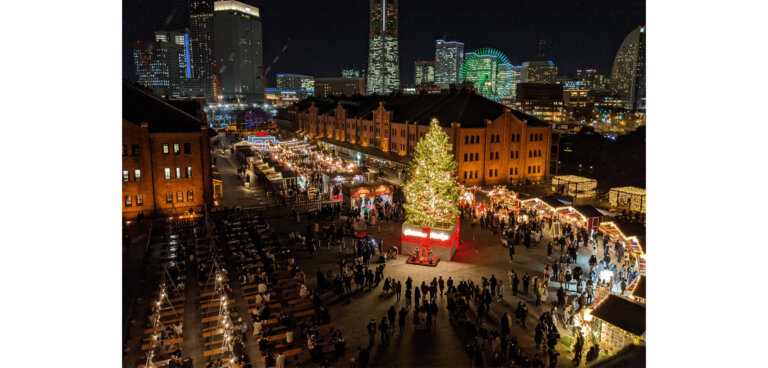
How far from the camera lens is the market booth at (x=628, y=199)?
101 feet

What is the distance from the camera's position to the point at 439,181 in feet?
69.8

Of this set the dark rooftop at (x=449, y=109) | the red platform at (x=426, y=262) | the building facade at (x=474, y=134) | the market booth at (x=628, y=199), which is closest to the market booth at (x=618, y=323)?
the red platform at (x=426, y=262)

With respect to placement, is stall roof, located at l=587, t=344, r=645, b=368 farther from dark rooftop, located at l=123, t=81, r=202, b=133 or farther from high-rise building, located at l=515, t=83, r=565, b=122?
high-rise building, located at l=515, t=83, r=565, b=122

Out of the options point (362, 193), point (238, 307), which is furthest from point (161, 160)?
point (238, 307)

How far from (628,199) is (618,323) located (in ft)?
72.7

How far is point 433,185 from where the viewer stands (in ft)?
69.8

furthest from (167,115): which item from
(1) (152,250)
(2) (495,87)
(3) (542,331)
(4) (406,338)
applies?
(2) (495,87)

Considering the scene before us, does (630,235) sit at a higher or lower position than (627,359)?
higher

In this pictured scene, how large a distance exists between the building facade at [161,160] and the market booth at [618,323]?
26.9 metres

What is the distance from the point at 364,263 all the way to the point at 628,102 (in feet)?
591

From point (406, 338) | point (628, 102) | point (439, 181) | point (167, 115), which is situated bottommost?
point (406, 338)

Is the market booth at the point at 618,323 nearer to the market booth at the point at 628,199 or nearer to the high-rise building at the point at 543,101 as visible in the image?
the market booth at the point at 628,199

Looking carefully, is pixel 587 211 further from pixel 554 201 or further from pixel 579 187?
pixel 579 187

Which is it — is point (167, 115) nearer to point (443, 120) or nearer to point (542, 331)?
point (443, 120)
